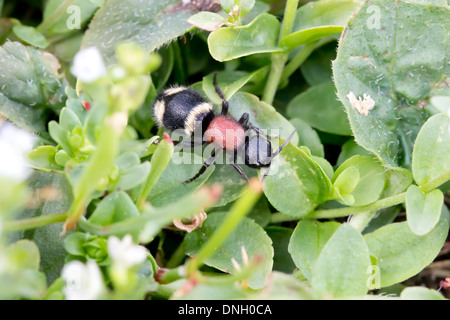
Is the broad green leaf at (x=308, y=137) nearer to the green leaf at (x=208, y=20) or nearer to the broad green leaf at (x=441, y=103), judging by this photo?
the green leaf at (x=208, y=20)

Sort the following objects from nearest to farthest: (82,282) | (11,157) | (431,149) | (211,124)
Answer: (11,157) → (82,282) → (431,149) → (211,124)

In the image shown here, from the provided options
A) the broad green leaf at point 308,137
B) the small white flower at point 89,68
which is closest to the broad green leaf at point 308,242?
the broad green leaf at point 308,137

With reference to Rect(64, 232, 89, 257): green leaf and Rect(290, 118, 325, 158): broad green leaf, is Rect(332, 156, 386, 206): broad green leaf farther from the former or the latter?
Rect(64, 232, 89, 257): green leaf

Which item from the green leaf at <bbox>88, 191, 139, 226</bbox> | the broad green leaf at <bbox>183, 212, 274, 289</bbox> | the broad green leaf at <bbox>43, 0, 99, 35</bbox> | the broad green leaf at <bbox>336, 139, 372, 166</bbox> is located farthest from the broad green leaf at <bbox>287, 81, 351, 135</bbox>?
the green leaf at <bbox>88, 191, 139, 226</bbox>

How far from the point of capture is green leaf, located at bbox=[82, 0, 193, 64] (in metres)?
1.86

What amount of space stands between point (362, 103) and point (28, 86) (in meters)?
1.10

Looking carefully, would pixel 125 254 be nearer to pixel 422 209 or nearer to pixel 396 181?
pixel 422 209

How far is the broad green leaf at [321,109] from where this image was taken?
194 centimetres

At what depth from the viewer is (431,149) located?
1.53 meters

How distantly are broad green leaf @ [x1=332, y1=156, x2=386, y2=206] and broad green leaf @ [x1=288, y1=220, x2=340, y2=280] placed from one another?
0.40ft

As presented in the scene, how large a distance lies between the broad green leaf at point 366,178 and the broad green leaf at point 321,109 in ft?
0.70

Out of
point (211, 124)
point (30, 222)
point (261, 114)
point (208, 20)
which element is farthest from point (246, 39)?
point (30, 222)

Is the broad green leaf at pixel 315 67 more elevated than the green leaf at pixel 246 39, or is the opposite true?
the green leaf at pixel 246 39

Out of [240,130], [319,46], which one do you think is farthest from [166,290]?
[319,46]
